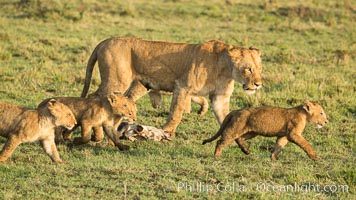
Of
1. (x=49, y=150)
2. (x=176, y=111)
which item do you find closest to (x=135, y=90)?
(x=176, y=111)

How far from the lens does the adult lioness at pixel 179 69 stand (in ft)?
32.6

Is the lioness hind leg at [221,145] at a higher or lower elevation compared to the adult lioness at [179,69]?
lower

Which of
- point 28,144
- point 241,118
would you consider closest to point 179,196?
point 241,118

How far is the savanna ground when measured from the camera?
7.72 meters

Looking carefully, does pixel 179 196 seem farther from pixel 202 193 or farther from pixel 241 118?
pixel 241 118

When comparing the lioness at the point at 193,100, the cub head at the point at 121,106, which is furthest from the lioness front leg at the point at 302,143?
the lioness at the point at 193,100

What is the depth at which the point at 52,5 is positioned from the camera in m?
21.9

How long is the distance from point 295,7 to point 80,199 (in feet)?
57.9

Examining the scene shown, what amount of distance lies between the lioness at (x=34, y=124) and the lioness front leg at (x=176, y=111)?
153 cm

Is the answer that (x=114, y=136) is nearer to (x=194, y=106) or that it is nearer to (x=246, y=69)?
(x=246, y=69)

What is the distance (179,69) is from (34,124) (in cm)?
250

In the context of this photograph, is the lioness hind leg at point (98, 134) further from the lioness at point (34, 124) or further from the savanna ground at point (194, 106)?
the lioness at point (34, 124)

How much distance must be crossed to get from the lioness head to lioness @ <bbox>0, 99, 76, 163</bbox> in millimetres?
2348

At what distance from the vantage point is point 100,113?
29.9 feet
